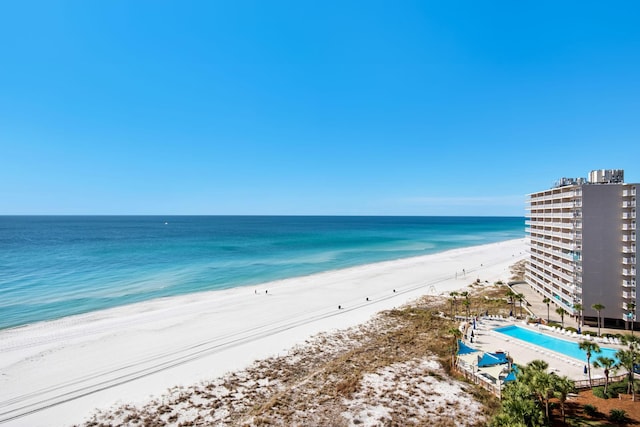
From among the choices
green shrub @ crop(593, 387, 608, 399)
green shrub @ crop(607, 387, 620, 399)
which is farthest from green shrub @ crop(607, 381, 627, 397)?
green shrub @ crop(593, 387, 608, 399)

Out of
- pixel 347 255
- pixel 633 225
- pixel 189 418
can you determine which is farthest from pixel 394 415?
pixel 347 255

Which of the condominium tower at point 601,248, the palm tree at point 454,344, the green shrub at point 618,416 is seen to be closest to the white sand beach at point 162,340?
Answer: the palm tree at point 454,344

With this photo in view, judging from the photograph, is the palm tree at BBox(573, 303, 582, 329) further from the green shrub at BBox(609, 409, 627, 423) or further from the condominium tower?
the green shrub at BBox(609, 409, 627, 423)

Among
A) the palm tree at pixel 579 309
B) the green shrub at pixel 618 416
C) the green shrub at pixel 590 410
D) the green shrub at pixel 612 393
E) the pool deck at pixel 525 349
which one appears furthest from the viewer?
the palm tree at pixel 579 309

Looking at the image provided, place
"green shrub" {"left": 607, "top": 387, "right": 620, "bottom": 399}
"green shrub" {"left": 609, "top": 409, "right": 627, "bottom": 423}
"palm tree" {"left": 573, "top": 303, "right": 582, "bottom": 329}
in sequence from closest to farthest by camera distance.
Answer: "green shrub" {"left": 609, "top": 409, "right": 627, "bottom": 423} < "green shrub" {"left": 607, "top": 387, "right": 620, "bottom": 399} < "palm tree" {"left": 573, "top": 303, "right": 582, "bottom": 329}

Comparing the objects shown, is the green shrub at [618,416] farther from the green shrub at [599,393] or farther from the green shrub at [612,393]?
the green shrub at [612,393]

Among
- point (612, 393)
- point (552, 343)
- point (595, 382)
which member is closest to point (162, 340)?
point (595, 382)
